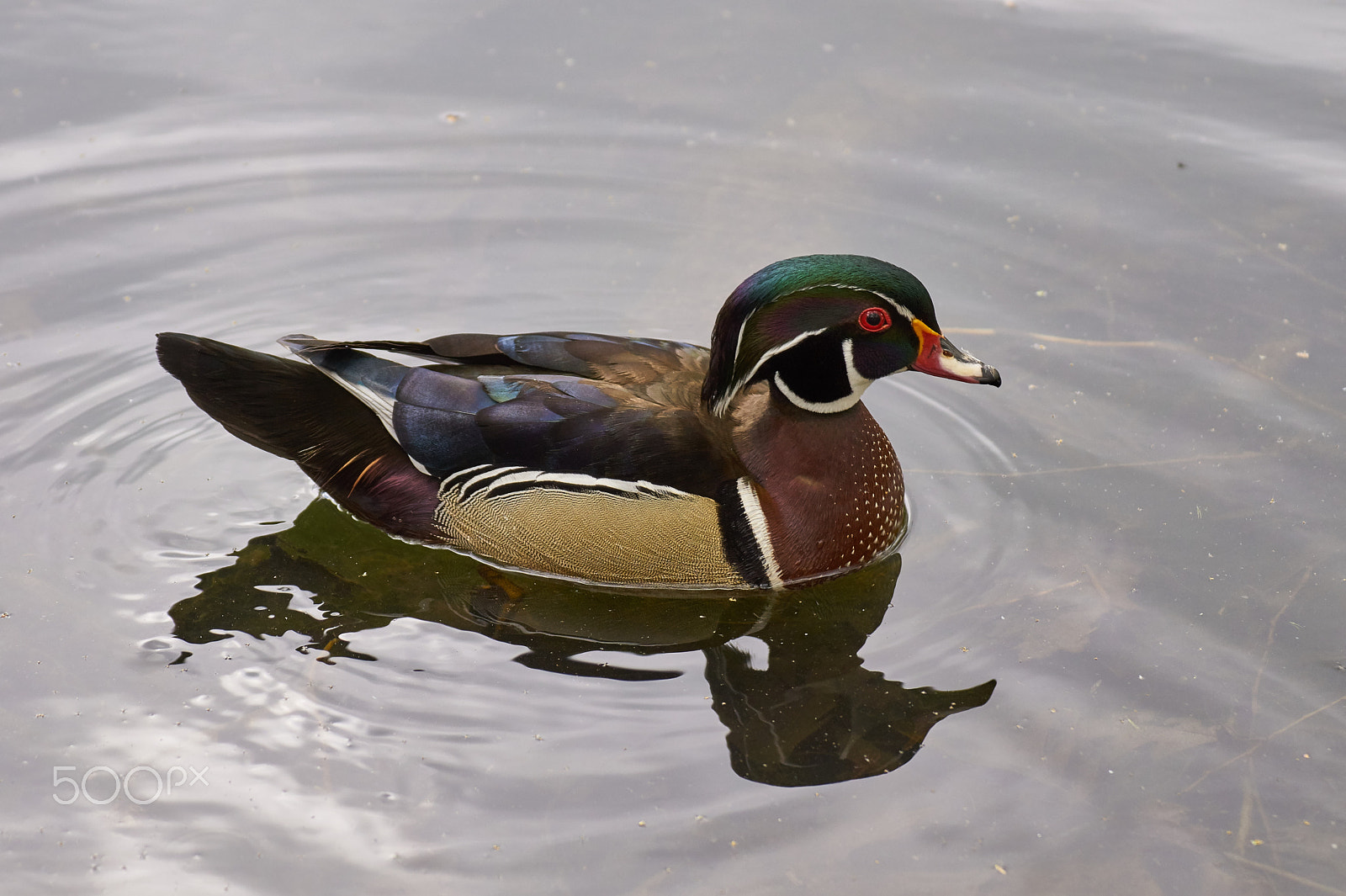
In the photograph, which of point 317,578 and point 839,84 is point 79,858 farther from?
point 839,84

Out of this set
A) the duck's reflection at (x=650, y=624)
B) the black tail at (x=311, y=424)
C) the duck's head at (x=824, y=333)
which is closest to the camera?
the duck's reflection at (x=650, y=624)

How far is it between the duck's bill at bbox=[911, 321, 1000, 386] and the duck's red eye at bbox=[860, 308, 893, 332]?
142mm

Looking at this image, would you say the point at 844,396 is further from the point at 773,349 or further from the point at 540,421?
the point at 540,421

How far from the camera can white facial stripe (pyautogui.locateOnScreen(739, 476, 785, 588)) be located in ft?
16.3

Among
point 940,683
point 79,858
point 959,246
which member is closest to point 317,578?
point 79,858

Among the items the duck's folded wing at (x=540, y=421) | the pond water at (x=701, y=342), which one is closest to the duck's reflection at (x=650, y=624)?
the pond water at (x=701, y=342)

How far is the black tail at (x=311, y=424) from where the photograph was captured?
507cm

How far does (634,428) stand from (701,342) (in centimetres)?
179

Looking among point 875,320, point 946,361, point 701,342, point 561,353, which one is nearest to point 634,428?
point 561,353

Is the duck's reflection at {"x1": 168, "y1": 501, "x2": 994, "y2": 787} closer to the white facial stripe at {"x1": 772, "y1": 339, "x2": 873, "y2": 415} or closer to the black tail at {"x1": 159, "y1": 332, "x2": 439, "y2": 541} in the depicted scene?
the black tail at {"x1": 159, "y1": 332, "x2": 439, "y2": 541}

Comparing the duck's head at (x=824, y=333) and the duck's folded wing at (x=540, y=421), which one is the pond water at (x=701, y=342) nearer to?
the duck's folded wing at (x=540, y=421)

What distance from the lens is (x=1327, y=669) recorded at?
479cm

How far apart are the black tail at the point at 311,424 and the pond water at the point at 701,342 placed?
0.26 m

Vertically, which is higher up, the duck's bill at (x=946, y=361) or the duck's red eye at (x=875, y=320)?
the duck's red eye at (x=875, y=320)
